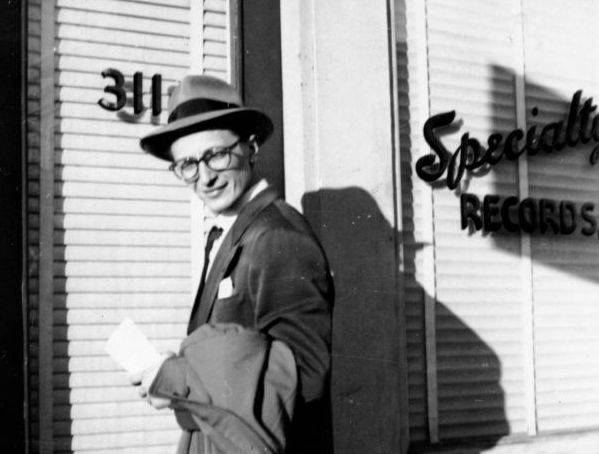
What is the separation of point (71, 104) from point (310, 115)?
1.32m

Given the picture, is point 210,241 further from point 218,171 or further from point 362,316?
point 362,316

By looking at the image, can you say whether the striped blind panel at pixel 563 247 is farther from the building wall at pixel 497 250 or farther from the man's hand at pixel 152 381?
the man's hand at pixel 152 381

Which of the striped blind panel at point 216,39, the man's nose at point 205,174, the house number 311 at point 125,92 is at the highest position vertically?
the striped blind panel at point 216,39

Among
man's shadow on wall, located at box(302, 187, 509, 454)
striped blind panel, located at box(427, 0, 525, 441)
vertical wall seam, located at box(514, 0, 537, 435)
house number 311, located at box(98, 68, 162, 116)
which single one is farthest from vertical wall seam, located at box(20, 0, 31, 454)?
vertical wall seam, located at box(514, 0, 537, 435)

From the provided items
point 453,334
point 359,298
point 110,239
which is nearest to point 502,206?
point 453,334

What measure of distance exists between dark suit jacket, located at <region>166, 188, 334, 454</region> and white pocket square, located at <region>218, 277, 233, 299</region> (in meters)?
0.02

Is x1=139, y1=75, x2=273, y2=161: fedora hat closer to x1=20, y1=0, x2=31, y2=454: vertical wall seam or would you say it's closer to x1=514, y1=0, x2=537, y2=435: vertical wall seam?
x1=20, y1=0, x2=31, y2=454: vertical wall seam

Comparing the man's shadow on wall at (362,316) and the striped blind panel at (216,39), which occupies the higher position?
the striped blind panel at (216,39)

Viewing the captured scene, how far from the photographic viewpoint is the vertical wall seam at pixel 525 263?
648cm

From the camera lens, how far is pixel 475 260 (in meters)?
6.38

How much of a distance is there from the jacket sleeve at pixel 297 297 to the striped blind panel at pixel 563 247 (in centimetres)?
397

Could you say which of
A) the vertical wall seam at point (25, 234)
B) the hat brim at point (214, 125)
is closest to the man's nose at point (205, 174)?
the hat brim at point (214, 125)

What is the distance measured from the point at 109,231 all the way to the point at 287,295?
2.50m

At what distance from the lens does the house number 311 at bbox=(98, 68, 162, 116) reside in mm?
5176
